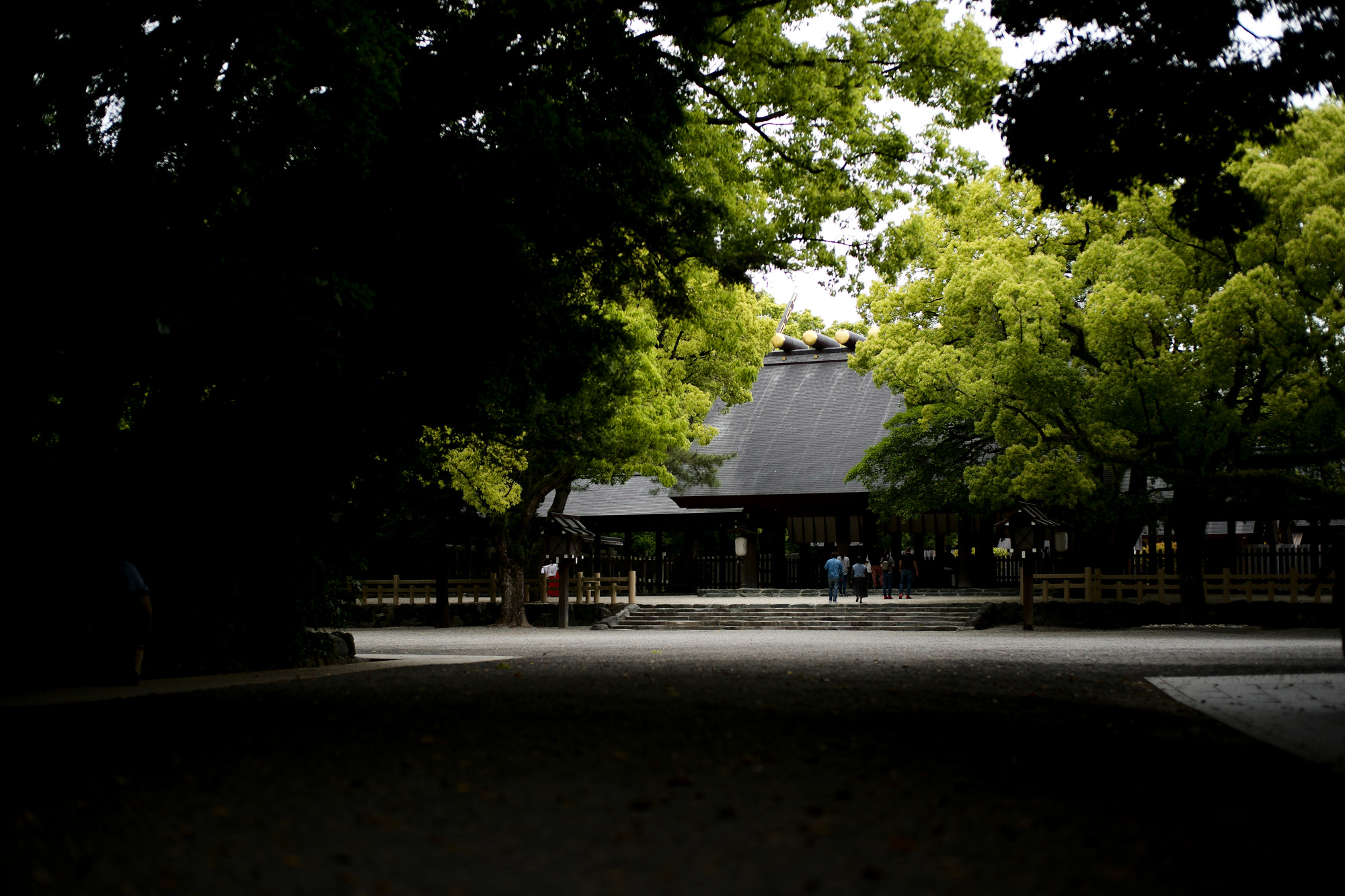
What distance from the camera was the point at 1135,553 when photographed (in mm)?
30969

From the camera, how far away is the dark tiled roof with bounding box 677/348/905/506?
35812 mm

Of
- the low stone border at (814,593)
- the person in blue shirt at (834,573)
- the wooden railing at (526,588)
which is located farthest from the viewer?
the low stone border at (814,593)

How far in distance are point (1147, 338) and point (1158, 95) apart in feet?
43.1

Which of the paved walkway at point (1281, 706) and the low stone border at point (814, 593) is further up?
the paved walkway at point (1281, 706)

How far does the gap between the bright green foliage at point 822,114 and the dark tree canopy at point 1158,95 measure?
16.5ft

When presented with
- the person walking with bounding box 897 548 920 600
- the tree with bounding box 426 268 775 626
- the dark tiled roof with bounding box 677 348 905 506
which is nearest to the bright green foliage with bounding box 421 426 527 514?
the tree with bounding box 426 268 775 626

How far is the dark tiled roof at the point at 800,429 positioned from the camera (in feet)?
117

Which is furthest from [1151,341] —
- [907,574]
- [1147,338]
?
[907,574]

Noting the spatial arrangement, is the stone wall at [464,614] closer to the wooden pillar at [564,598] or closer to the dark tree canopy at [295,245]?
the wooden pillar at [564,598]

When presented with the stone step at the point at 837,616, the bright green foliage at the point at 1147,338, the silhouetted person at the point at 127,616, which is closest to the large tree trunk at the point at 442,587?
the stone step at the point at 837,616

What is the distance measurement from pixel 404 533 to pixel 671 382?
11.5 meters

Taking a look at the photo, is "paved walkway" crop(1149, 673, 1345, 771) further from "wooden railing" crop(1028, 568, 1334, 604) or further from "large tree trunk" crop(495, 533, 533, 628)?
"large tree trunk" crop(495, 533, 533, 628)

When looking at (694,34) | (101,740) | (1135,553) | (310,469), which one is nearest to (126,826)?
(101,740)

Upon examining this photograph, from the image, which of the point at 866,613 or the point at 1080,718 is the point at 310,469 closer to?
the point at 1080,718
